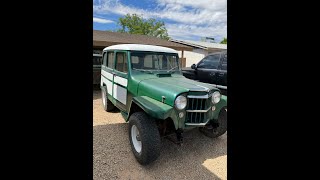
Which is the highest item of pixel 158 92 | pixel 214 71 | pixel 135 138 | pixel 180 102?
pixel 214 71

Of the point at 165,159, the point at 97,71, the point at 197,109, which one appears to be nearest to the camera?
the point at 197,109

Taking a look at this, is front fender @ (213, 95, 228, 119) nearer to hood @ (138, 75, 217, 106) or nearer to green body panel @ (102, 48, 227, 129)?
green body panel @ (102, 48, 227, 129)

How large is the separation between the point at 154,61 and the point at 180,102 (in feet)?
5.19

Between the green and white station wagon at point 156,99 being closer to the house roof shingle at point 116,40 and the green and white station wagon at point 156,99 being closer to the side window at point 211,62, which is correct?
the side window at point 211,62

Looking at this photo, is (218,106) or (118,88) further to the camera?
(118,88)

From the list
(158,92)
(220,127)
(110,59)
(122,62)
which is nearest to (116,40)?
(110,59)

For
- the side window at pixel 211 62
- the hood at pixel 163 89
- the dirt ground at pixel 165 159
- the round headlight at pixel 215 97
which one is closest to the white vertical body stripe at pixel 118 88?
the hood at pixel 163 89

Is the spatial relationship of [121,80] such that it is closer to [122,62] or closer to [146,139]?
[122,62]

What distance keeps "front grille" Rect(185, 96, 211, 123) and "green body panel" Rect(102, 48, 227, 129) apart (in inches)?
4.0

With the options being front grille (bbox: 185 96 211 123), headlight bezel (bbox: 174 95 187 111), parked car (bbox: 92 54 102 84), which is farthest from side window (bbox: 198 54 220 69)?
parked car (bbox: 92 54 102 84)

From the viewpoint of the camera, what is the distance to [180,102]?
115 inches
